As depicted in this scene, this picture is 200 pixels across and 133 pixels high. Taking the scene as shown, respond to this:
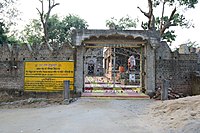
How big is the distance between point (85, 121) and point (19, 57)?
312 inches

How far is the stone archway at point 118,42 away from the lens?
43.7 feet

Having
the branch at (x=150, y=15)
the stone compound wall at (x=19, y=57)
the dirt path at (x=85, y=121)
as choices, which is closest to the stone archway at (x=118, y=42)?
the stone compound wall at (x=19, y=57)

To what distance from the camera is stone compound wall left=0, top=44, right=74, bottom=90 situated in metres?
13.9

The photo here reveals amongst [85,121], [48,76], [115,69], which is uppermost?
[115,69]

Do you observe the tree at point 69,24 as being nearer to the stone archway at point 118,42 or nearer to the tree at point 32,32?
the tree at point 32,32

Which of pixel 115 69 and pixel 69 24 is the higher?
pixel 69 24

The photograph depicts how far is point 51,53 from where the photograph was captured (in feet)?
45.9

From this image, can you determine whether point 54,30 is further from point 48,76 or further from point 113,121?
point 113,121

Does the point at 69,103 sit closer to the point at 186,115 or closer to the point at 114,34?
the point at 114,34

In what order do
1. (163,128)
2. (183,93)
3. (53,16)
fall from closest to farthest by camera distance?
1. (163,128)
2. (183,93)
3. (53,16)

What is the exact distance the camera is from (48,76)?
44.3 feet

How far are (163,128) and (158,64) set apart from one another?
7767 millimetres

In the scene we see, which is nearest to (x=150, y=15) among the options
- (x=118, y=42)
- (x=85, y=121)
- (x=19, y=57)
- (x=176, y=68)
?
(x=176, y=68)

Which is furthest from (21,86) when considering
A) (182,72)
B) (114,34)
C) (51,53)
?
(182,72)
